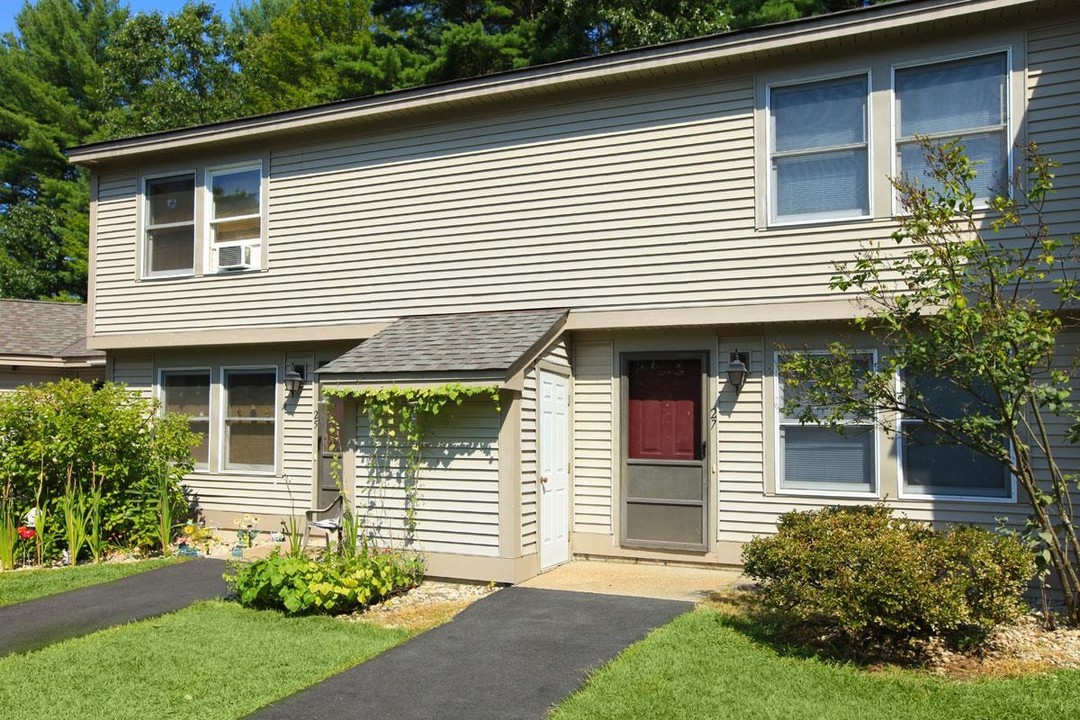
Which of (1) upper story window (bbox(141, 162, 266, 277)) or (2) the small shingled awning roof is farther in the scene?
(1) upper story window (bbox(141, 162, 266, 277))

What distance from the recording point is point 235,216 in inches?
487

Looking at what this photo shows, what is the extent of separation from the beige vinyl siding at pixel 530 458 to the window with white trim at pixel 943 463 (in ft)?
11.4

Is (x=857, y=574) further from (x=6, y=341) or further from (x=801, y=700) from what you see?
(x=6, y=341)

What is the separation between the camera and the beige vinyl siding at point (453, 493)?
8.68m

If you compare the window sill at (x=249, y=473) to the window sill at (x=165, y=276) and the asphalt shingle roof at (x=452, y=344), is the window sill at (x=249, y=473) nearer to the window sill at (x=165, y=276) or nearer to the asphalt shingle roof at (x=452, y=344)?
the window sill at (x=165, y=276)

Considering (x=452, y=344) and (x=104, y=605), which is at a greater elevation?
(x=452, y=344)

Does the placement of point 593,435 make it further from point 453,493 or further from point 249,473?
point 249,473

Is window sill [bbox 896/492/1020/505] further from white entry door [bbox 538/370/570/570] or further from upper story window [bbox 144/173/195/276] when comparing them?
upper story window [bbox 144/173/195/276]

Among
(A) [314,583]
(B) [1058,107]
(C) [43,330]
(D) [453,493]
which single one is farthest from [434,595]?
(C) [43,330]

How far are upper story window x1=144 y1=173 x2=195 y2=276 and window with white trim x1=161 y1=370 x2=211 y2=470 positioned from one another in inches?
57.7

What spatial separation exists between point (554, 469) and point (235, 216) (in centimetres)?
606

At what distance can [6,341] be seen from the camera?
1703 centimetres

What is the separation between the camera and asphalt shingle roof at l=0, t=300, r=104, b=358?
16844mm

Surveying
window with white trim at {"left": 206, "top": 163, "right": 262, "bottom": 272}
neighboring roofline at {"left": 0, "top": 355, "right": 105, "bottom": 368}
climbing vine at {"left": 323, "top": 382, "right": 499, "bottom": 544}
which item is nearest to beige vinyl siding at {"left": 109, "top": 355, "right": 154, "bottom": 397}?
window with white trim at {"left": 206, "top": 163, "right": 262, "bottom": 272}
